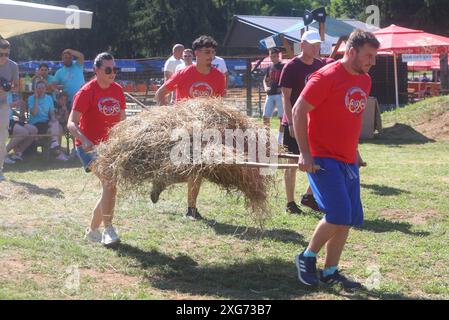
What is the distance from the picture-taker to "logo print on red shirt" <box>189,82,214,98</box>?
7477 mm

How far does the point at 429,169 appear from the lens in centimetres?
1168

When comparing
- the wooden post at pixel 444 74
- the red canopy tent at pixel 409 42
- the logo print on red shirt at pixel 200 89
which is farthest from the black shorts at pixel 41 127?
the wooden post at pixel 444 74

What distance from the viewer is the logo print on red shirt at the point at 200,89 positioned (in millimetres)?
7477

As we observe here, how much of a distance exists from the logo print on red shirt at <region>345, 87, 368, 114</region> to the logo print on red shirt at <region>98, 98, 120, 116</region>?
234 cm

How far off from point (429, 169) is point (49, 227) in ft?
21.8

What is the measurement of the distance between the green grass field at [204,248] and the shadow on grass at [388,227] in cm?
1

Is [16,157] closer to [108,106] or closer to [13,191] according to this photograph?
[13,191]

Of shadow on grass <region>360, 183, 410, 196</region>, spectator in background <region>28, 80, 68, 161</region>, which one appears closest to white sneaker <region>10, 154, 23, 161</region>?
spectator in background <region>28, 80, 68, 161</region>

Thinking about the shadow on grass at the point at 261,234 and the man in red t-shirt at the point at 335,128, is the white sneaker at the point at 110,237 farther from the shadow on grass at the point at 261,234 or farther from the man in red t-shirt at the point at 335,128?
the man in red t-shirt at the point at 335,128

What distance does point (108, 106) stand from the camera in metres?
6.65

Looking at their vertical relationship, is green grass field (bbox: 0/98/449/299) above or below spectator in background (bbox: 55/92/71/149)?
below

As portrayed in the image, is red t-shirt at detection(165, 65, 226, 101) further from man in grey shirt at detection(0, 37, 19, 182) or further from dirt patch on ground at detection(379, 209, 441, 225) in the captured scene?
man in grey shirt at detection(0, 37, 19, 182)
